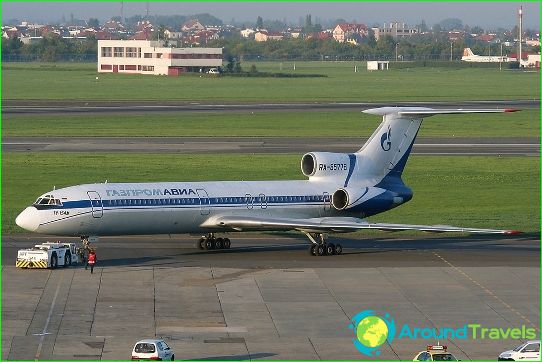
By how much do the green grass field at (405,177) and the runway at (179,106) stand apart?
155 ft

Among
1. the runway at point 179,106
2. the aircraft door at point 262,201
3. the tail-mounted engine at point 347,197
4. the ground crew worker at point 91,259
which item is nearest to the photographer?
the ground crew worker at point 91,259

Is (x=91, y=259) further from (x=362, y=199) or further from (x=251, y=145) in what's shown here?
(x=251, y=145)

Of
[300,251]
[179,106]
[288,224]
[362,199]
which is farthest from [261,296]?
[179,106]

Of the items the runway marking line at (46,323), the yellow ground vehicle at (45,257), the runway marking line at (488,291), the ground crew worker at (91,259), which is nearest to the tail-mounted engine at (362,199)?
the runway marking line at (488,291)

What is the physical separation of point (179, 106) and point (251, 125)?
27.9 m

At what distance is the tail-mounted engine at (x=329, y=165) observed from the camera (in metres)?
61.5

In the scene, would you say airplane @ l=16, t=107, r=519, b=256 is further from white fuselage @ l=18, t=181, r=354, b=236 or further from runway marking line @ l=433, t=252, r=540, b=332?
runway marking line @ l=433, t=252, r=540, b=332

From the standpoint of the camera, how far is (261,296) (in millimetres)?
48062

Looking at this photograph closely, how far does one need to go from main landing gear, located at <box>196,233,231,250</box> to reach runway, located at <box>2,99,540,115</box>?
270ft

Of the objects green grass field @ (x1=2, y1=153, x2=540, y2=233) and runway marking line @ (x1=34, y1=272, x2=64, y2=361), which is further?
green grass field @ (x1=2, y1=153, x2=540, y2=233)

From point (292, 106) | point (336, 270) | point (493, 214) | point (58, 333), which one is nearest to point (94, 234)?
point (336, 270)

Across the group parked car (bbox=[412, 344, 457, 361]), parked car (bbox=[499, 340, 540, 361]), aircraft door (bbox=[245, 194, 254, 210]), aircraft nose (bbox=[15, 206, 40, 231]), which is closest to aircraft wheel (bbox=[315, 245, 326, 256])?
aircraft door (bbox=[245, 194, 254, 210])

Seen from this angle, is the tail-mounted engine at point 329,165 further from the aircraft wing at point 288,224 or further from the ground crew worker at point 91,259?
the ground crew worker at point 91,259

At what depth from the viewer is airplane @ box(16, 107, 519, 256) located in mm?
55281
